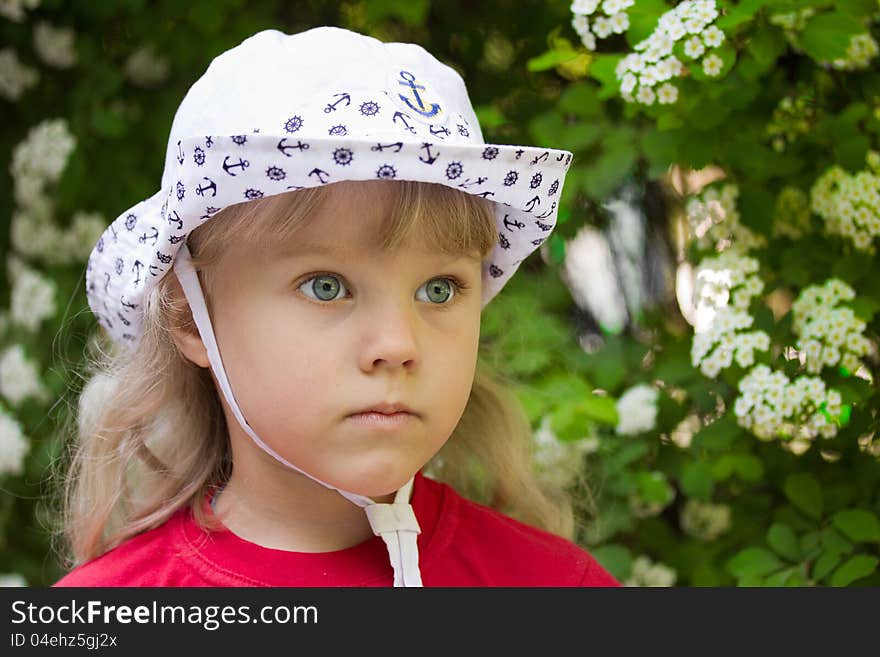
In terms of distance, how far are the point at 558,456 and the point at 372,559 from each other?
685 millimetres

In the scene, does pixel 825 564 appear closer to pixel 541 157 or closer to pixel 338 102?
pixel 541 157

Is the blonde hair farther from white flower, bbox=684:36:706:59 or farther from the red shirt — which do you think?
white flower, bbox=684:36:706:59

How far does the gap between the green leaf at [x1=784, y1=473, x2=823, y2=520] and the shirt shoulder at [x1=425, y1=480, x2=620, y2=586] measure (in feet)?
1.33

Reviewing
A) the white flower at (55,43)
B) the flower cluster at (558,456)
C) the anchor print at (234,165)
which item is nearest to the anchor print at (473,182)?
the anchor print at (234,165)

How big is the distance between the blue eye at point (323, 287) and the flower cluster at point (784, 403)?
0.78 meters

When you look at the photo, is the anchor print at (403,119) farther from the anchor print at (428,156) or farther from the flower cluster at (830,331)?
the flower cluster at (830,331)

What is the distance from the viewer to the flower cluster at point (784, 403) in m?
1.79

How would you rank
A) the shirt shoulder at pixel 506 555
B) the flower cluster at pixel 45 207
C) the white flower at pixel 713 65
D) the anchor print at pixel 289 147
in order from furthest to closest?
the flower cluster at pixel 45 207
the white flower at pixel 713 65
the shirt shoulder at pixel 506 555
the anchor print at pixel 289 147

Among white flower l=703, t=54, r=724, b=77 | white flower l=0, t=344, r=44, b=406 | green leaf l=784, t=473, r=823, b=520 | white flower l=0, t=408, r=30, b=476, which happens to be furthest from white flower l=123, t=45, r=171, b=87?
green leaf l=784, t=473, r=823, b=520

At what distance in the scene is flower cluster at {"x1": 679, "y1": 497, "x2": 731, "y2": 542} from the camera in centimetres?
239

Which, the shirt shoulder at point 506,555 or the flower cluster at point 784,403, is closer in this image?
the shirt shoulder at point 506,555
